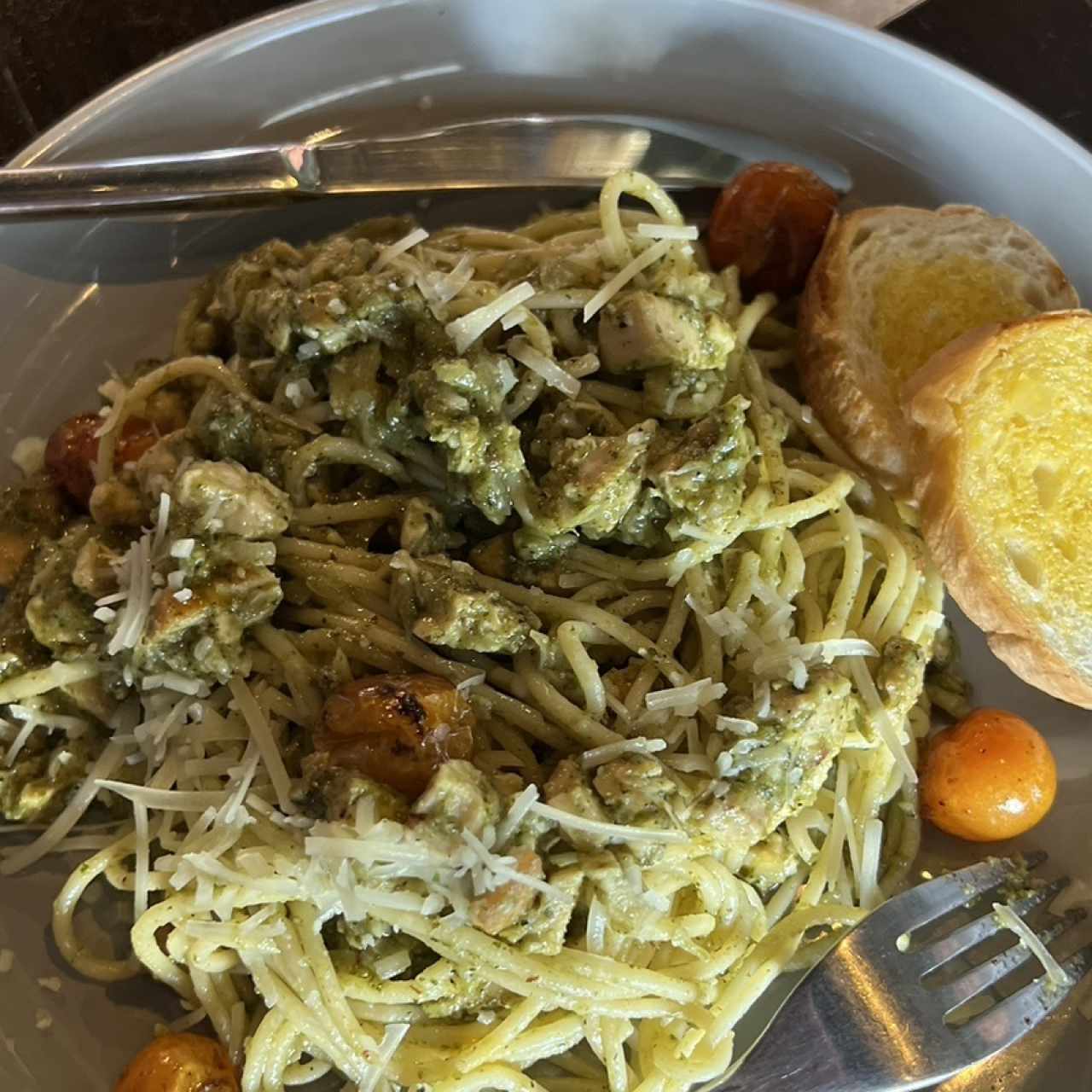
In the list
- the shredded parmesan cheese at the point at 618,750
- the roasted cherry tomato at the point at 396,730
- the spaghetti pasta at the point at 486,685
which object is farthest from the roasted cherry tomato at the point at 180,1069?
the shredded parmesan cheese at the point at 618,750

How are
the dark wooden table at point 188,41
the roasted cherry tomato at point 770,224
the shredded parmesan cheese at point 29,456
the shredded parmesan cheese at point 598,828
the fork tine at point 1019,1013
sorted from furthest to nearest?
the dark wooden table at point 188,41 < the roasted cherry tomato at point 770,224 < the shredded parmesan cheese at point 29,456 < the fork tine at point 1019,1013 < the shredded parmesan cheese at point 598,828

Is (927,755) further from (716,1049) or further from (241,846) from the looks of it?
(241,846)

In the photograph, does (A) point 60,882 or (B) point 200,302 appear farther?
(B) point 200,302

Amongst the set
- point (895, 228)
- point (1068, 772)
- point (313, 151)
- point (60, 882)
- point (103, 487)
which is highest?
point (313, 151)

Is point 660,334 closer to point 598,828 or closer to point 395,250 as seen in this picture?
point 395,250

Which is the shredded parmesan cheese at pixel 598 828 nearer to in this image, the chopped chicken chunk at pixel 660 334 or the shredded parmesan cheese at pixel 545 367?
the shredded parmesan cheese at pixel 545 367

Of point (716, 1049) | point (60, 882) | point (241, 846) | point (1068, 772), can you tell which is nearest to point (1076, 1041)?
point (1068, 772)
